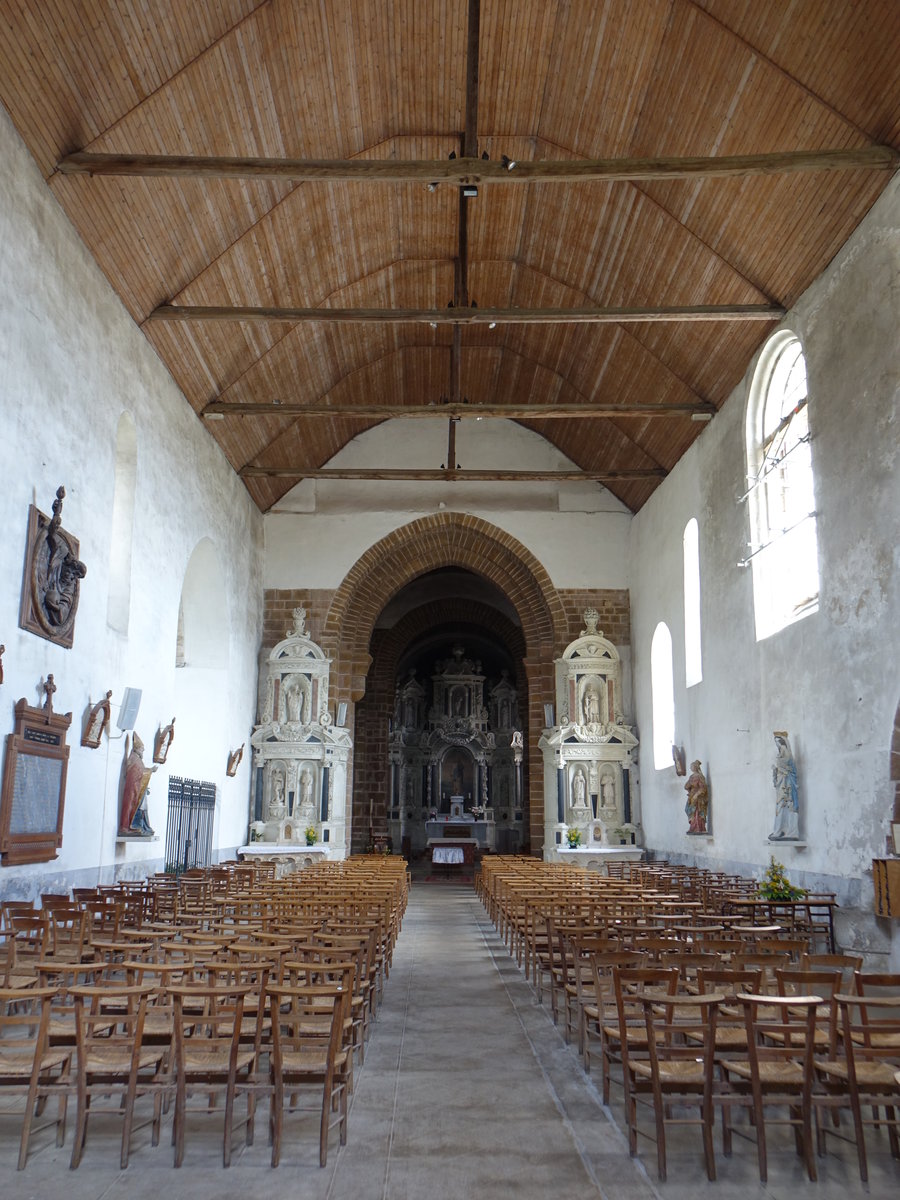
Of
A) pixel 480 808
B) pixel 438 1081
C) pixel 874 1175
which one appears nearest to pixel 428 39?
pixel 438 1081

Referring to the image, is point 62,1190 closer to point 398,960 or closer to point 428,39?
point 398,960

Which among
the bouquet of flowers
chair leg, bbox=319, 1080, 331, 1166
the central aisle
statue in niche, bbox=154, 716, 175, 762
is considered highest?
statue in niche, bbox=154, 716, 175, 762

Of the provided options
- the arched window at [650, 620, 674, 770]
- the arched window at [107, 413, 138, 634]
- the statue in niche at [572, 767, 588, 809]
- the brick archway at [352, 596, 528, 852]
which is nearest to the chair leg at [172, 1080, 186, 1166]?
the arched window at [107, 413, 138, 634]

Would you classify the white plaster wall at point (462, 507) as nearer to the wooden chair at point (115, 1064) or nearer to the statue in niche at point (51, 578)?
the statue in niche at point (51, 578)

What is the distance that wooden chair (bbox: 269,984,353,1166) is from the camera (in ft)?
15.3

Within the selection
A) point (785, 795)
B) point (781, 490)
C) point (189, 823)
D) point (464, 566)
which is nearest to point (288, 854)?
point (189, 823)

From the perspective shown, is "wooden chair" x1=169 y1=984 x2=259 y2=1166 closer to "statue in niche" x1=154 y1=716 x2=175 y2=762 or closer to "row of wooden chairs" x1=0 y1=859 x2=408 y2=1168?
"row of wooden chairs" x1=0 y1=859 x2=408 y2=1168

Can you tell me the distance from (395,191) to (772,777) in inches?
430

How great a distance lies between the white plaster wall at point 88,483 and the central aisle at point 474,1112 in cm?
520

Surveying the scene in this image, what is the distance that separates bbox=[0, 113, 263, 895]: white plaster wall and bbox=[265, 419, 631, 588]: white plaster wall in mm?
4526

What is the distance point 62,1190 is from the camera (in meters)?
4.23

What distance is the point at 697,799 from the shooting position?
18.2 m

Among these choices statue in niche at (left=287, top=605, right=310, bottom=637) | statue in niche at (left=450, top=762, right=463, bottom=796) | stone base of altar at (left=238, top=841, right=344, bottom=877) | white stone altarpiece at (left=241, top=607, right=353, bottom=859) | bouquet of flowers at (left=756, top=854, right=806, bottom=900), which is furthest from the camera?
statue in niche at (left=450, top=762, right=463, bottom=796)

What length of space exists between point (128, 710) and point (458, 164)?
8487mm
